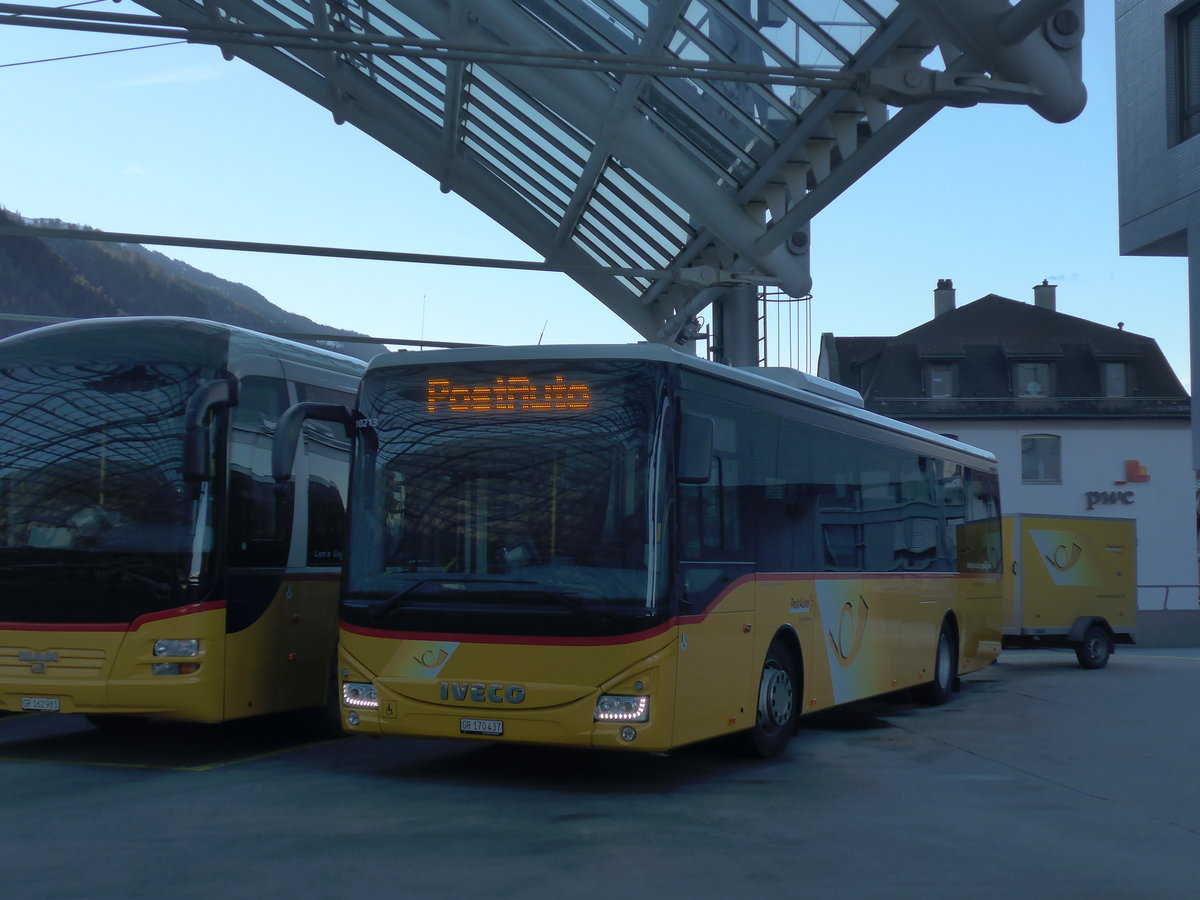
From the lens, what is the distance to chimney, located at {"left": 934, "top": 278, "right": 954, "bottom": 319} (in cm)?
6162

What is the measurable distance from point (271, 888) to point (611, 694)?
10.4 ft

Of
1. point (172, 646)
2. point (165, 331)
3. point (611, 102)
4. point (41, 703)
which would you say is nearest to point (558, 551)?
point (172, 646)

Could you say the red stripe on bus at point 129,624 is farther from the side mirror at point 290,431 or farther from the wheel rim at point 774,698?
the wheel rim at point 774,698

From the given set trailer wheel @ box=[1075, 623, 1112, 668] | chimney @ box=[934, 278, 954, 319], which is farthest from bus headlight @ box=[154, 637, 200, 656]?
chimney @ box=[934, 278, 954, 319]

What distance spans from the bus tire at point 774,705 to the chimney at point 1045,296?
52779mm

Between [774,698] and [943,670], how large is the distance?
610 cm

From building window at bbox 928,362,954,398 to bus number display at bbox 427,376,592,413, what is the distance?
153ft

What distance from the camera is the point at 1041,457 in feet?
176

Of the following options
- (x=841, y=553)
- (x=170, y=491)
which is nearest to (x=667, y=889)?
(x=170, y=491)

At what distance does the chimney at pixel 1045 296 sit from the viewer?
61.7 meters

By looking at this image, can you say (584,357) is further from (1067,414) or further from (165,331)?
(1067,414)

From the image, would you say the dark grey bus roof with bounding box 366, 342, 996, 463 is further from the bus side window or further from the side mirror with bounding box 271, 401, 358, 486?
the bus side window

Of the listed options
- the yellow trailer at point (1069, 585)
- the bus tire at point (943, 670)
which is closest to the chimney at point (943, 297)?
the yellow trailer at point (1069, 585)

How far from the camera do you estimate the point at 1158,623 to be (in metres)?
37.1
